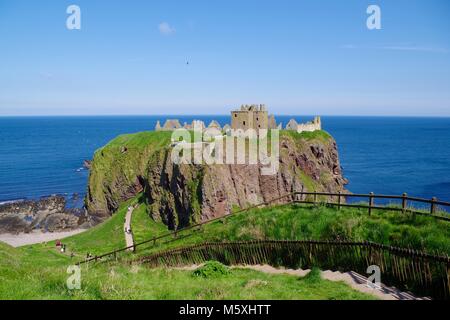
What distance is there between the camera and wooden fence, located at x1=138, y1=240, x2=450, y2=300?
1441 cm

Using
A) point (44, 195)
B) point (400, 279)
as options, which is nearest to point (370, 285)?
point (400, 279)

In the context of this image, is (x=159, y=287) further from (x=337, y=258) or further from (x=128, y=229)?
(x=128, y=229)

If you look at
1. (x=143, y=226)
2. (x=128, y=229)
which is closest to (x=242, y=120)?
(x=143, y=226)

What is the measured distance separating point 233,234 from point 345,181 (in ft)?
288

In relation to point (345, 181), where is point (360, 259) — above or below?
above

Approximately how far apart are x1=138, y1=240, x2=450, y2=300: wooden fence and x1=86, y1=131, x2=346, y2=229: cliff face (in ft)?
104

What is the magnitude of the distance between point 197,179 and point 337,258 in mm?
41212

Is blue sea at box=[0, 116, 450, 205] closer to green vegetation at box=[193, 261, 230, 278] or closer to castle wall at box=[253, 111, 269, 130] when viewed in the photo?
castle wall at box=[253, 111, 269, 130]

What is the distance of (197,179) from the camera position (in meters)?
57.9

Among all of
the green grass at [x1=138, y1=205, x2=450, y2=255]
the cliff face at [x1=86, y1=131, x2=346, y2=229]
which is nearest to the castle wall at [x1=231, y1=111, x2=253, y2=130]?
the cliff face at [x1=86, y1=131, x2=346, y2=229]

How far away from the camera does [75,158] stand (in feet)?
527

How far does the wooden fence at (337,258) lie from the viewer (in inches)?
567
